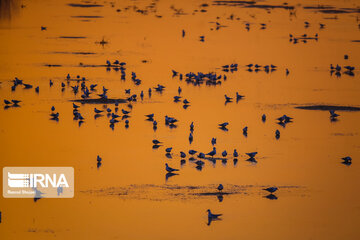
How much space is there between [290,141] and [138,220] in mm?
6274

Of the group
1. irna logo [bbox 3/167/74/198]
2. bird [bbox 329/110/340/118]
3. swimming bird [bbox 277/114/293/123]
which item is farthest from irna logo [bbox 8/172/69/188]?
bird [bbox 329/110/340/118]

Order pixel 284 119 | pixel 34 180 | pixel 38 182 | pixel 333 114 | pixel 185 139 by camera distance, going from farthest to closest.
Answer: pixel 333 114
pixel 284 119
pixel 185 139
pixel 34 180
pixel 38 182

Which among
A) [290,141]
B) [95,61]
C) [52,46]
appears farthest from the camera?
[52,46]

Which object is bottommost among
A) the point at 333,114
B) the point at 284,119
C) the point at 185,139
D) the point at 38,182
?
the point at 38,182

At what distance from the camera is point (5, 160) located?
14117mm

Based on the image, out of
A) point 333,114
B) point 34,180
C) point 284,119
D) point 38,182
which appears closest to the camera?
point 38,182

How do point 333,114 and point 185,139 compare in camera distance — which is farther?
point 333,114

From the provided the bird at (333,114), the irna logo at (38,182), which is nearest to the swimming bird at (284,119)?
the bird at (333,114)

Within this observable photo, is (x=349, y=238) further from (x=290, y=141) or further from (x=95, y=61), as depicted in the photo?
(x=95, y=61)

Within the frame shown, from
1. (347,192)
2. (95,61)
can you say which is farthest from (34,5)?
(347,192)

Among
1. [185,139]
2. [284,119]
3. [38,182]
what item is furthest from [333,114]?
[38,182]

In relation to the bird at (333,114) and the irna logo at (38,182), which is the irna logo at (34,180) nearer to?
the irna logo at (38,182)

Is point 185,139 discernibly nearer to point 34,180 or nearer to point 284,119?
point 284,119

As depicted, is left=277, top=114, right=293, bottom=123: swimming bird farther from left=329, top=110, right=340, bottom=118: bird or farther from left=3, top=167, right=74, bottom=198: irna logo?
left=3, top=167, right=74, bottom=198: irna logo
